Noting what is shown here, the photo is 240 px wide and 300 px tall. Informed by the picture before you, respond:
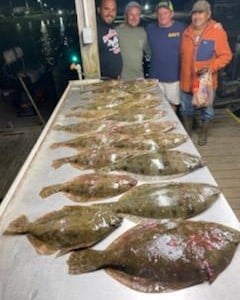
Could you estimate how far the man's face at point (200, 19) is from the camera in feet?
11.6

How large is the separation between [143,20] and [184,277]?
426 cm

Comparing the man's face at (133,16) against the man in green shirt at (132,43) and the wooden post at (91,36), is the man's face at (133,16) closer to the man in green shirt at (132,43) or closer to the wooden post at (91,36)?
the man in green shirt at (132,43)

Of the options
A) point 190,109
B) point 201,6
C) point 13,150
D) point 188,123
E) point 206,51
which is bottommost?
point 13,150

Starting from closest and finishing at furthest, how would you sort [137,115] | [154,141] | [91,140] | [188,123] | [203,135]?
[154,141] < [91,140] < [137,115] < [203,135] < [188,123]

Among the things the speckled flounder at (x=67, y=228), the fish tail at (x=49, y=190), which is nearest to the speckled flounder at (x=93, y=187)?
the fish tail at (x=49, y=190)

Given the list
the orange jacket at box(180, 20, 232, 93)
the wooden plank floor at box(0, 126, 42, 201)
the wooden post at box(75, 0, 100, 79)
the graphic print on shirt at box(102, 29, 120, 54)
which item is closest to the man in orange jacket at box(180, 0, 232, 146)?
the orange jacket at box(180, 20, 232, 93)

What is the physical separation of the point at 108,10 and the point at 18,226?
10.0 feet

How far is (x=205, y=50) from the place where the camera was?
3670 millimetres

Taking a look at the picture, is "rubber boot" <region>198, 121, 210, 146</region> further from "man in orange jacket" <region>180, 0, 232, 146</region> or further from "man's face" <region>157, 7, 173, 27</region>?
"man's face" <region>157, 7, 173, 27</region>

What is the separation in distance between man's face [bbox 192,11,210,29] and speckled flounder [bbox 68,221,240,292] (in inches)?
119

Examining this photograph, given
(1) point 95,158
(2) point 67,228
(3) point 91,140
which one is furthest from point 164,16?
(2) point 67,228

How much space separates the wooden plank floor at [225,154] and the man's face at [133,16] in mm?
1668

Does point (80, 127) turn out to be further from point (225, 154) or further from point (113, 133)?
point (225, 154)

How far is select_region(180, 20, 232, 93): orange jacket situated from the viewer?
3623mm
